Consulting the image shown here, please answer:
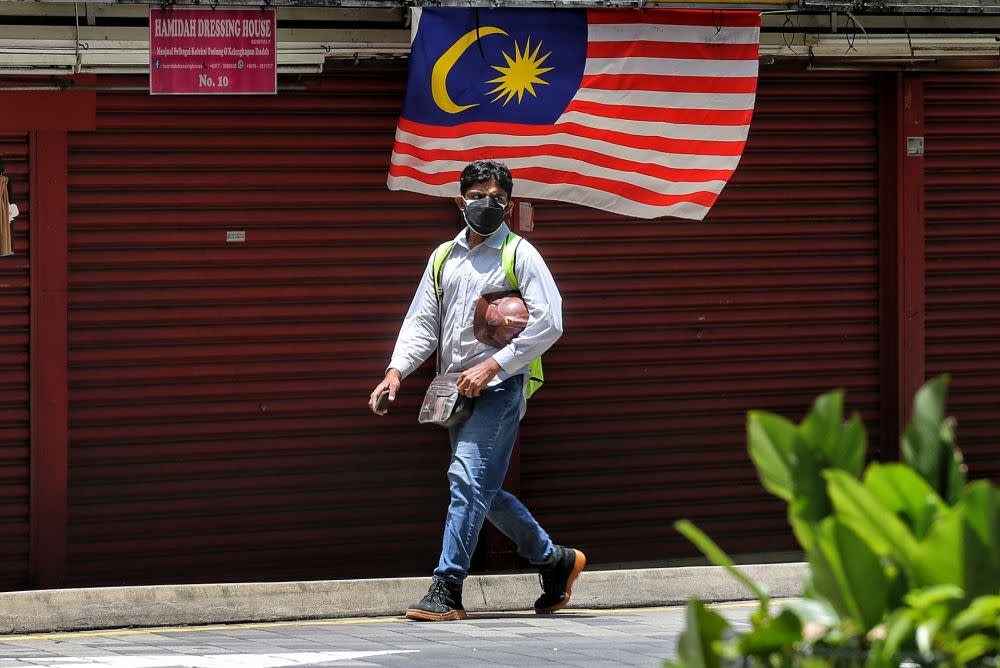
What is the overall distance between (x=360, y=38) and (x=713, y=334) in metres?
2.74

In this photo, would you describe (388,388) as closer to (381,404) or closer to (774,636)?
(381,404)

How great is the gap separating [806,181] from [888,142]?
1.86ft

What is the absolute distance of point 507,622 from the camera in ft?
24.8

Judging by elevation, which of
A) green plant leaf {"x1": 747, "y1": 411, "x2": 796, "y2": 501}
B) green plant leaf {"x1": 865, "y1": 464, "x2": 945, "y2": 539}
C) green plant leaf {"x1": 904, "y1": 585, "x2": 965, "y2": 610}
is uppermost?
green plant leaf {"x1": 747, "y1": 411, "x2": 796, "y2": 501}

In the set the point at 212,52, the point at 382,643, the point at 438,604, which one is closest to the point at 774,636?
the point at 382,643

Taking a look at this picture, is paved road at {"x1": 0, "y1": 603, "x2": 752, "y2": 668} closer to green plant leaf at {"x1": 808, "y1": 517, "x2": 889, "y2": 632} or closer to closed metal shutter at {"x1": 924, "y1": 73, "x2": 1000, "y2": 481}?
closed metal shutter at {"x1": 924, "y1": 73, "x2": 1000, "y2": 481}

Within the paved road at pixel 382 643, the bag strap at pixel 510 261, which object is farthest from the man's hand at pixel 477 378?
the paved road at pixel 382 643

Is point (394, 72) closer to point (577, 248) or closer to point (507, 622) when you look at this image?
point (577, 248)

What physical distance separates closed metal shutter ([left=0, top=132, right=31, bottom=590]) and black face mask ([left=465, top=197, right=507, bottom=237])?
2.58 metres

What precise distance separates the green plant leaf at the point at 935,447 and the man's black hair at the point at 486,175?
5.08 m

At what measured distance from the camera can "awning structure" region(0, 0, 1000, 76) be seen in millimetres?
8219

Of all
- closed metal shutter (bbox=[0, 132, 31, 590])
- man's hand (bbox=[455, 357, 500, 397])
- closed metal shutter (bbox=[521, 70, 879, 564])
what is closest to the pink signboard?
closed metal shutter (bbox=[0, 132, 31, 590])

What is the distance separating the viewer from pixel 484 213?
736 centimetres

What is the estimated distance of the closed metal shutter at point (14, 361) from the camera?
8461mm
